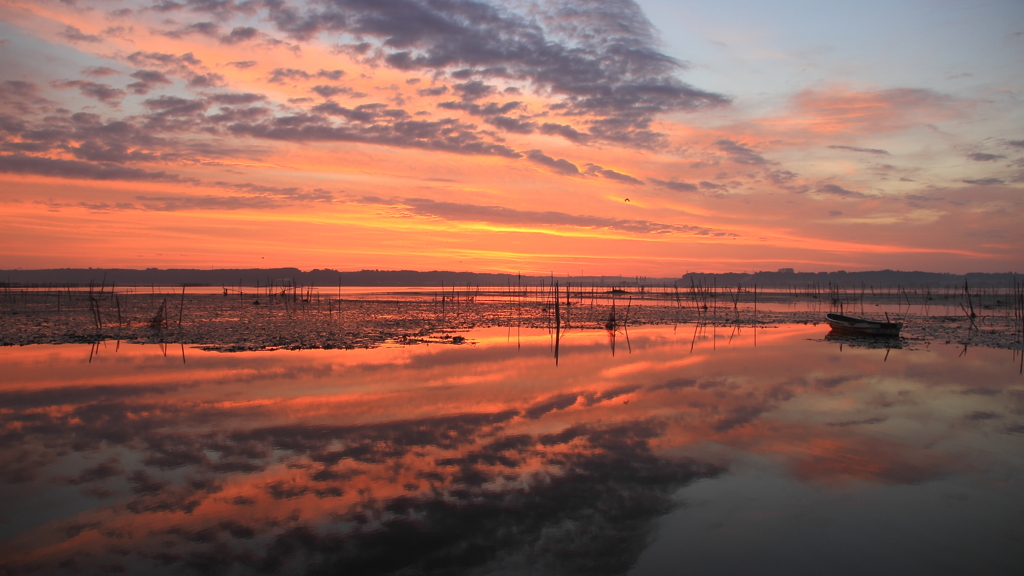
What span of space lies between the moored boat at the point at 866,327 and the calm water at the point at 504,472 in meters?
7.55

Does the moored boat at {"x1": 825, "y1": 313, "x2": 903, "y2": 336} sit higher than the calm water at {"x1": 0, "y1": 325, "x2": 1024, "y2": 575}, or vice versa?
the moored boat at {"x1": 825, "y1": 313, "x2": 903, "y2": 336}

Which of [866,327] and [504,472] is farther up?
[866,327]

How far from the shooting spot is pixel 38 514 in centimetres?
487

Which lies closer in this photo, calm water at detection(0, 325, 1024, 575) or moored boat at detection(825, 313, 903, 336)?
calm water at detection(0, 325, 1024, 575)

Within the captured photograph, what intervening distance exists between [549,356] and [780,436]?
24.3 feet

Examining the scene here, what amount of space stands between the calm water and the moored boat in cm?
755

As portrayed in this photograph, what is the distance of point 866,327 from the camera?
19172mm

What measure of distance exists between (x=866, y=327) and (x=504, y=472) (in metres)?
18.0

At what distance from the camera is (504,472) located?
600 centimetres

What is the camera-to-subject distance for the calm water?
4363 mm

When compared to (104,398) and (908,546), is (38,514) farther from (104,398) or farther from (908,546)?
(908,546)

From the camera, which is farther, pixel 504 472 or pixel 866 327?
pixel 866 327

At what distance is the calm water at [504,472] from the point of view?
436cm

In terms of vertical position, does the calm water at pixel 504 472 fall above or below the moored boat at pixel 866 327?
below
